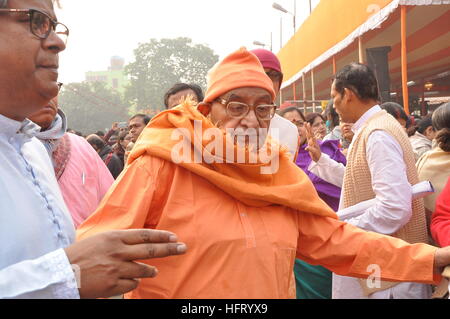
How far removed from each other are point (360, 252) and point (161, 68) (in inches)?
2403

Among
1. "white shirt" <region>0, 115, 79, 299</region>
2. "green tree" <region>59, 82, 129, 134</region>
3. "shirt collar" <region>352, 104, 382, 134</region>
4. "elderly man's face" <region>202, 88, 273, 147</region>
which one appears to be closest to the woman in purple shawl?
"shirt collar" <region>352, 104, 382, 134</region>

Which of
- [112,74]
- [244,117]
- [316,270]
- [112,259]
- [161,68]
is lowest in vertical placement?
[316,270]

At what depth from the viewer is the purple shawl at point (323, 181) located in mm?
3721

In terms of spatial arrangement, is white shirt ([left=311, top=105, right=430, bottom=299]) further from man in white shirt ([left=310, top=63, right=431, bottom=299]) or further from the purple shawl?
the purple shawl

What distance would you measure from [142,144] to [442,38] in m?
11.3

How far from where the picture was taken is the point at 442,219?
2.53 meters

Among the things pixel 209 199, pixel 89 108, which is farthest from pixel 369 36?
pixel 89 108

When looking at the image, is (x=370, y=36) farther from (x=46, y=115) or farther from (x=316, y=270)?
(x=46, y=115)

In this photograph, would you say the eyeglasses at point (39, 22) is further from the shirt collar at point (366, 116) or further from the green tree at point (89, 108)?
the green tree at point (89, 108)

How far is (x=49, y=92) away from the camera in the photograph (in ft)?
4.17

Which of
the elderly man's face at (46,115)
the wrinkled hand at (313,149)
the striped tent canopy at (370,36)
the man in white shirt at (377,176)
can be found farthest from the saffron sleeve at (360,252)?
the striped tent canopy at (370,36)
